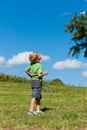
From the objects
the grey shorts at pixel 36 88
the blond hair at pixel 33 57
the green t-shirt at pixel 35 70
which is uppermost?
the blond hair at pixel 33 57

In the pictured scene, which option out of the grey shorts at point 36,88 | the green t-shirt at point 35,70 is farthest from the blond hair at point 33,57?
the grey shorts at point 36,88

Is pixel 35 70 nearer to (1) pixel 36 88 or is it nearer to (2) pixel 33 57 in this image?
(2) pixel 33 57

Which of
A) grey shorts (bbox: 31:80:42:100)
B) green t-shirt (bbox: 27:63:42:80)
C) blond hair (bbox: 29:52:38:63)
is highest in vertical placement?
blond hair (bbox: 29:52:38:63)

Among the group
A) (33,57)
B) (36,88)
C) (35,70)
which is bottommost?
(36,88)

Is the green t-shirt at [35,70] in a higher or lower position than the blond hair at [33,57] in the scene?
lower

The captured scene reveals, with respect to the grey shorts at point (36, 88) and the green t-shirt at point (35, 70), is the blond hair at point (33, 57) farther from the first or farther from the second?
the grey shorts at point (36, 88)

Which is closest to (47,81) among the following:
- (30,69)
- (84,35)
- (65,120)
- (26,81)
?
(26,81)

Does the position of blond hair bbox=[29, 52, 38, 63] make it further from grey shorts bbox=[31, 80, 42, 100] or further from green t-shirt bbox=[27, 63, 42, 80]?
grey shorts bbox=[31, 80, 42, 100]

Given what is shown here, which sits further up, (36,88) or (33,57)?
(33,57)

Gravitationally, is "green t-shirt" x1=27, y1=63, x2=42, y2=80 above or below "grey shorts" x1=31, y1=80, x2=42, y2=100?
above

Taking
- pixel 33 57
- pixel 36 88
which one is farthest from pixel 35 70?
pixel 36 88

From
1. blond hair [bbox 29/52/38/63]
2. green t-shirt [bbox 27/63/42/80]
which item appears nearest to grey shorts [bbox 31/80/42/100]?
green t-shirt [bbox 27/63/42/80]

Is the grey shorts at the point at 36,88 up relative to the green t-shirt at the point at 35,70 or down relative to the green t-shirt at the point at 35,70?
down

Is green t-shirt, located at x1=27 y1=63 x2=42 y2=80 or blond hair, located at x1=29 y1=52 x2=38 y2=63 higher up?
blond hair, located at x1=29 y1=52 x2=38 y2=63
